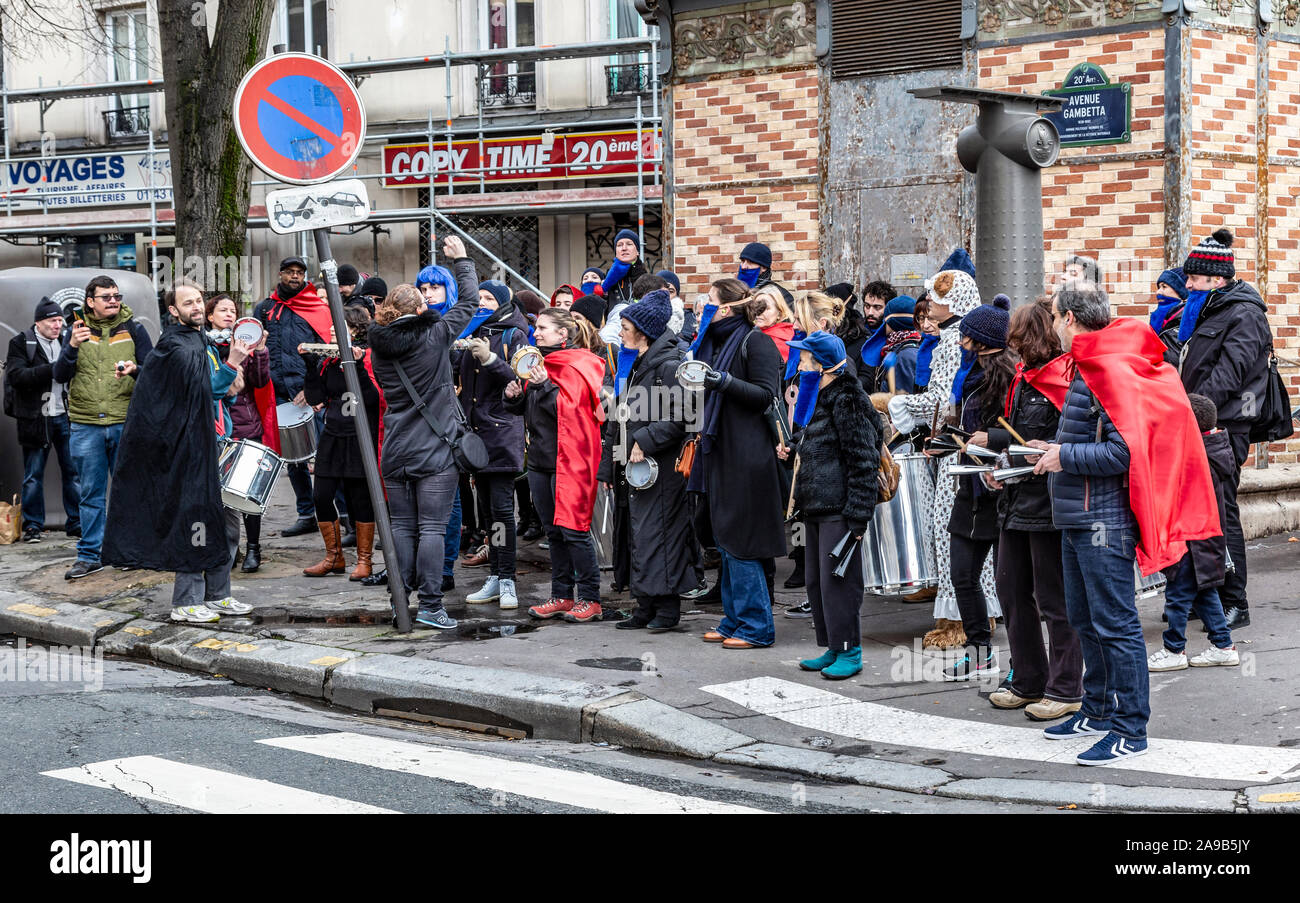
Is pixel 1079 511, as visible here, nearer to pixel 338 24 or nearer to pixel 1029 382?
pixel 1029 382

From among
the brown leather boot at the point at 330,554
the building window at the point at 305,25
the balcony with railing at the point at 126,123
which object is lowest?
the brown leather boot at the point at 330,554

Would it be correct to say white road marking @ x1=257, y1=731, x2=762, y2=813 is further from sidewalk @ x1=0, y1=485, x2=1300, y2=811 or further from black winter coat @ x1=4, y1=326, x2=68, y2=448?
black winter coat @ x1=4, y1=326, x2=68, y2=448

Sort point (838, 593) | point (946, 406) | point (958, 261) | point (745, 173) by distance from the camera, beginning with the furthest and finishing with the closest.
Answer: point (745, 173), point (958, 261), point (946, 406), point (838, 593)

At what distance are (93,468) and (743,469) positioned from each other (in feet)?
16.5

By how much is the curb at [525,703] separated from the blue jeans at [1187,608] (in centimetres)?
181

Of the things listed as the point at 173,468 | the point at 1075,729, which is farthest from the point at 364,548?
the point at 1075,729

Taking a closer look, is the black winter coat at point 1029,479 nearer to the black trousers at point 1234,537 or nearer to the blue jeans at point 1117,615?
the blue jeans at point 1117,615

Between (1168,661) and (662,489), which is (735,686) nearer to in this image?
(662,489)

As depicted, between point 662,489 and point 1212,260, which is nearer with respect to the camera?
point 1212,260

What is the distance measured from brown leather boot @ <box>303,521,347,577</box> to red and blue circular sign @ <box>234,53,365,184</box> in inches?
106

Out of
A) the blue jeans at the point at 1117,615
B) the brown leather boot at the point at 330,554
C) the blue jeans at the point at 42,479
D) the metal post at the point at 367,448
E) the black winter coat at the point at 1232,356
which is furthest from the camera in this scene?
the blue jeans at the point at 42,479

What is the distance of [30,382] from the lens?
10883mm

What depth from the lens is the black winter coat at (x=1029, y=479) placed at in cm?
606

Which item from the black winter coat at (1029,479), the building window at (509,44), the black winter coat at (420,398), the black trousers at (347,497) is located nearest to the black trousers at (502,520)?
the black winter coat at (420,398)
